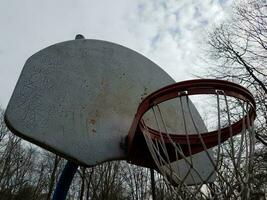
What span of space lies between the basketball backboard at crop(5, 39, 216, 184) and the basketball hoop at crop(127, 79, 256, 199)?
0.71ft

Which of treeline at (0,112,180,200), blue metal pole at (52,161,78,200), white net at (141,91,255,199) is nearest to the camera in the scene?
white net at (141,91,255,199)

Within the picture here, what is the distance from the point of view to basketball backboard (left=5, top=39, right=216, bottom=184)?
79.7 inches

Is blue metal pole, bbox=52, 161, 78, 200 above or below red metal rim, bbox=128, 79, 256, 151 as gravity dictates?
below

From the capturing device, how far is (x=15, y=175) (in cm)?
1636

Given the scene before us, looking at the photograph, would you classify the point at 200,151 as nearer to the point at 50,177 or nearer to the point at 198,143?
the point at 198,143

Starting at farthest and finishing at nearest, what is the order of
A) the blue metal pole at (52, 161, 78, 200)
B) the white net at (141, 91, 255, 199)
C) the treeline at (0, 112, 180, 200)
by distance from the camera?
the treeline at (0, 112, 180, 200)
the blue metal pole at (52, 161, 78, 200)
the white net at (141, 91, 255, 199)

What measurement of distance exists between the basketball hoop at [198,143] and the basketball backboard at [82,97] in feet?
0.71

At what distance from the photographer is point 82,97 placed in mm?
2473

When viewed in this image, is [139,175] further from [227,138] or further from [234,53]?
[227,138]

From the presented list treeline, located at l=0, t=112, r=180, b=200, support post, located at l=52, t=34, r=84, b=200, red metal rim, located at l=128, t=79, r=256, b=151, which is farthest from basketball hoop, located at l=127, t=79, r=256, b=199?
treeline, located at l=0, t=112, r=180, b=200

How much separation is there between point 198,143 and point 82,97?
110 cm

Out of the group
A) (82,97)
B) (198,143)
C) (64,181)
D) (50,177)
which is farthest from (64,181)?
(50,177)

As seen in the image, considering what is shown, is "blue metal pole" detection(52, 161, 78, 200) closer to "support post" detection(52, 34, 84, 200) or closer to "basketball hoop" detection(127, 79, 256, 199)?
"support post" detection(52, 34, 84, 200)

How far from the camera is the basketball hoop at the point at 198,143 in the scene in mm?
1963
